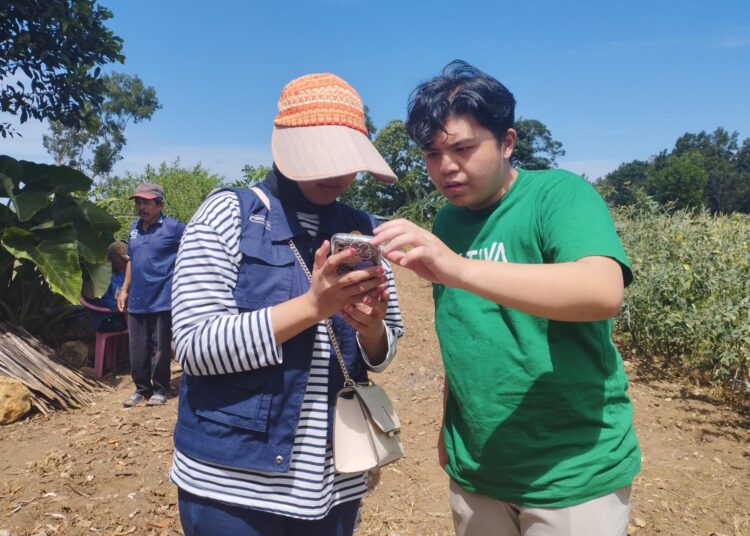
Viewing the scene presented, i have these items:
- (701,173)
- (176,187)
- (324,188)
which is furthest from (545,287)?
(701,173)

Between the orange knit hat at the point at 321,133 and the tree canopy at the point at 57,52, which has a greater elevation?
the tree canopy at the point at 57,52

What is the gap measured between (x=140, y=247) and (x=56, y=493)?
2.35 meters

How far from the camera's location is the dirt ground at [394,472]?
136 inches

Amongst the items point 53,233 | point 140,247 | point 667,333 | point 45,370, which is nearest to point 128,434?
point 45,370

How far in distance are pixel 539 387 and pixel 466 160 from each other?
58 centimetres

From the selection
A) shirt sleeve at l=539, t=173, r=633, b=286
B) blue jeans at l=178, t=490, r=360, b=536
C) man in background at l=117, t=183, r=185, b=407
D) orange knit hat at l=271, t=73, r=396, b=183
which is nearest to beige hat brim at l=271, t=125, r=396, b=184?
orange knit hat at l=271, t=73, r=396, b=183

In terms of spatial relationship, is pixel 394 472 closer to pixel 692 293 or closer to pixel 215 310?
pixel 215 310

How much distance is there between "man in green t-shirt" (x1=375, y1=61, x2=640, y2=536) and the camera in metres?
1.41

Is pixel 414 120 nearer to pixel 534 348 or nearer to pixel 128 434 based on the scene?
pixel 534 348

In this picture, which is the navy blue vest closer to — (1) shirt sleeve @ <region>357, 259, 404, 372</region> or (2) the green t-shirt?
(1) shirt sleeve @ <region>357, 259, 404, 372</region>

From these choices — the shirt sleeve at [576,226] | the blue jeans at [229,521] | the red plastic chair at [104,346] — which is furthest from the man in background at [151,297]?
the shirt sleeve at [576,226]

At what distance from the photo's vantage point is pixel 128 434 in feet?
15.7

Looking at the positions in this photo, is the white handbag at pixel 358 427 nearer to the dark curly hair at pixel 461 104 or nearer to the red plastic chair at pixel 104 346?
the dark curly hair at pixel 461 104

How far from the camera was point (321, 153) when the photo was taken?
1441 millimetres
